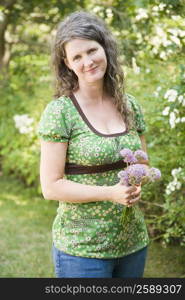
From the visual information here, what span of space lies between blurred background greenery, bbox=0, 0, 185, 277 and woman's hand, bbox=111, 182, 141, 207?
2.50 ft

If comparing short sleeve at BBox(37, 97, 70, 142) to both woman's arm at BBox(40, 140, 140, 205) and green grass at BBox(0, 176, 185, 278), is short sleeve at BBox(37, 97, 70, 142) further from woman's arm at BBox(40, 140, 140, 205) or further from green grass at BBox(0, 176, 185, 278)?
green grass at BBox(0, 176, 185, 278)

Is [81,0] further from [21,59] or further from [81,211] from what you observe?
[81,211]

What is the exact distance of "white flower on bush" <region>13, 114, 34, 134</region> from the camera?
5.88m

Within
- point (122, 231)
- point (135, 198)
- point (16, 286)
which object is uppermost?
point (135, 198)

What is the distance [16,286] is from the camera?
7.88 ft

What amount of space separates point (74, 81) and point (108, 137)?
0.33 meters

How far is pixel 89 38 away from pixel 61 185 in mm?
607

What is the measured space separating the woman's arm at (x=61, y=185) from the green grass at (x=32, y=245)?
7.54ft

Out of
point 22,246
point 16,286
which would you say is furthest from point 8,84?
point 16,286

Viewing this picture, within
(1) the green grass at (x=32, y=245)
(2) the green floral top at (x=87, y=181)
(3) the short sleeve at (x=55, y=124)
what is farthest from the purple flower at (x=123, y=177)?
(1) the green grass at (x=32, y=245)

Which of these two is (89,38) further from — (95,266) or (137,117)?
(95,266)

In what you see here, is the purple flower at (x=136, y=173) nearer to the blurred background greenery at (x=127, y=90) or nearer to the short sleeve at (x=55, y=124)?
the short sleeve at (x=55, y=124)

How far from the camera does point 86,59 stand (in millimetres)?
2021

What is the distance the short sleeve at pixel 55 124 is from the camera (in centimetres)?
196
